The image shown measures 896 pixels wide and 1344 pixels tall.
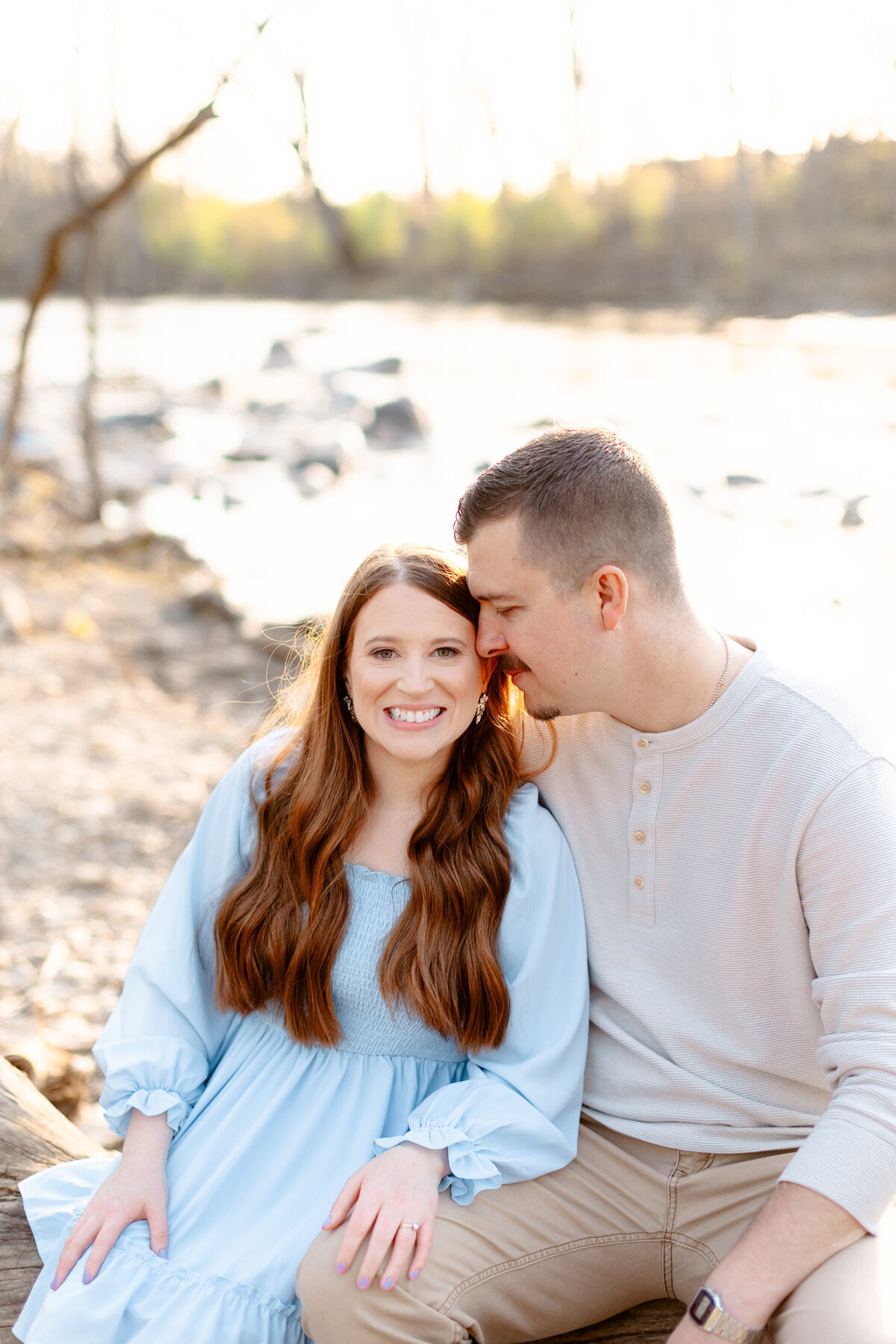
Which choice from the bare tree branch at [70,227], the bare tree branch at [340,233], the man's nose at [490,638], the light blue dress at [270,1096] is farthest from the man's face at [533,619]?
the bare tree branch at [340,233]

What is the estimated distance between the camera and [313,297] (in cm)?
3631

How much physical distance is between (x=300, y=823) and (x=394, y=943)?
267 mm

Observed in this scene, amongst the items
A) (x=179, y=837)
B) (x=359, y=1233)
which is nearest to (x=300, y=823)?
(x=359, y=1233)

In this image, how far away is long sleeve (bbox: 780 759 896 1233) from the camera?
1616 mm

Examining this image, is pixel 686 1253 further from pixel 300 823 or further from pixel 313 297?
pixel 313 297

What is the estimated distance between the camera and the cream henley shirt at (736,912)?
175cm

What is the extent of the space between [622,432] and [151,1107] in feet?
4.56

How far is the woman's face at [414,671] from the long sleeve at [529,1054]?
0.21 meters

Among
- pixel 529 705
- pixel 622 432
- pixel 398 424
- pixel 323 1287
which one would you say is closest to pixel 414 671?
pixel 529 705

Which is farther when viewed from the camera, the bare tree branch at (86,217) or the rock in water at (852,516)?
the rock in water at (852,516)

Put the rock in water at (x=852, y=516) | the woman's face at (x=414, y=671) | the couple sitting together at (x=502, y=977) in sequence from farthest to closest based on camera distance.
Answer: the rock in water at (x=852, y=516), the woman's face at (x=414, y=671), the couple sitting together at (x=502, y=977)

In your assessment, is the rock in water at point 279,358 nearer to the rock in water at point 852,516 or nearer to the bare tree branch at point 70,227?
the bare tree branch at point 70,227

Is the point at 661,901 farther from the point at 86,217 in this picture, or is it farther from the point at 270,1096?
the point at 86,217

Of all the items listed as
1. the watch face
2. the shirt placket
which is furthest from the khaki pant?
the shirt placket
